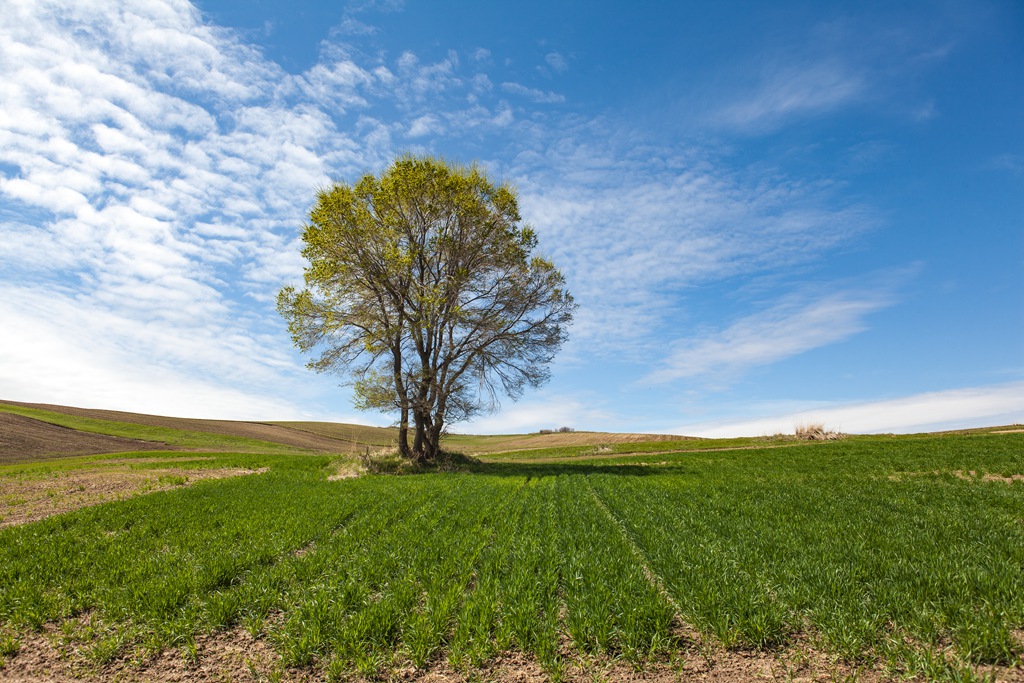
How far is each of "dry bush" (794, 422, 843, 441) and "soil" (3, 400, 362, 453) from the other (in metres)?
56.3

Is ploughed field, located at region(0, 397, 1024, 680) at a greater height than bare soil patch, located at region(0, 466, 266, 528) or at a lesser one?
greater

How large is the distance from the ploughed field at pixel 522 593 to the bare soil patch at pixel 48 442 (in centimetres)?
4322

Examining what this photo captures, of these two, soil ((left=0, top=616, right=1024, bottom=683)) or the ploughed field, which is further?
the ploughed field

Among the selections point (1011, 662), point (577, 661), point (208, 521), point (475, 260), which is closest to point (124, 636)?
point (577, 661)

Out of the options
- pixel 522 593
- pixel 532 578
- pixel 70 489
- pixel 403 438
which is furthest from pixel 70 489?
pixel 522 593

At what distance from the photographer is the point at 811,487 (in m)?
19.0

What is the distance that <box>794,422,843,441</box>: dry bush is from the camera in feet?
167

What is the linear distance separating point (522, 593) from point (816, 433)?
184 feet

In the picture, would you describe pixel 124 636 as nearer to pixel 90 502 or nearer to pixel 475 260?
pixel 90 502

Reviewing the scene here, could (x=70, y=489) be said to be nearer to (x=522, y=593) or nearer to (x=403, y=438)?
(x=403, y=438)

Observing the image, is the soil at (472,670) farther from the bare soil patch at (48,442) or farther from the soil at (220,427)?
the soil at (220,427)

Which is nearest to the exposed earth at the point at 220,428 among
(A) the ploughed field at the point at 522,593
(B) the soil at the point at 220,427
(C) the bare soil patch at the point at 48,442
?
(B) the soil at the point at 220,427

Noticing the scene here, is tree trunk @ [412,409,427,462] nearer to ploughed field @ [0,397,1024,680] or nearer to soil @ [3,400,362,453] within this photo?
ploughed field @ [0,397,1024,680]

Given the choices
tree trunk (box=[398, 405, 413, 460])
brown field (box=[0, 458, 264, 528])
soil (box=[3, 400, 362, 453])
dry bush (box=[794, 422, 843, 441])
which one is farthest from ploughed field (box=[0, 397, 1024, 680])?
soil (box=[3, 400, 362, 453])
